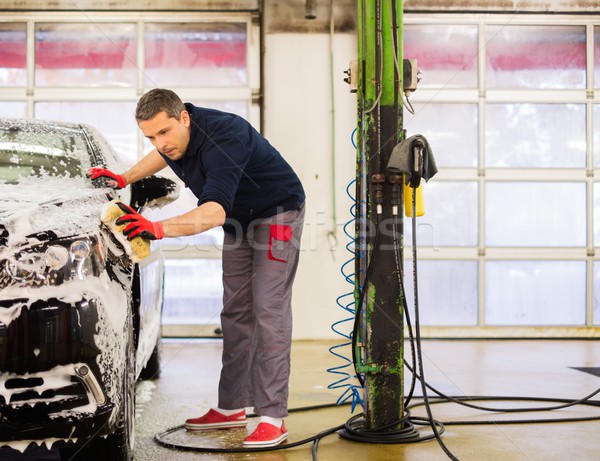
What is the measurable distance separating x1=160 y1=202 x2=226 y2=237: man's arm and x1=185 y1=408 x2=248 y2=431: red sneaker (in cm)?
132

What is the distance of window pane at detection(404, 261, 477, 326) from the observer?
7398 mm

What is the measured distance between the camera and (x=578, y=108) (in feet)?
24.7

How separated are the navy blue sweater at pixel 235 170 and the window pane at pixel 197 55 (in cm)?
409

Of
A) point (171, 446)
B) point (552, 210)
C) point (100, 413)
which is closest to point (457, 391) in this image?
point (171, 446)

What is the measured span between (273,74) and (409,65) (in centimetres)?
370

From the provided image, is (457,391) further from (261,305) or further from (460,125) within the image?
(460,125)

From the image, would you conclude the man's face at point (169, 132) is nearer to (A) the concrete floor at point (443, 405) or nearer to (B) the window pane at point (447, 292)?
(A) the concrete floor at point (443, 405)

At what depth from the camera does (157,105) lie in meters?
3.02

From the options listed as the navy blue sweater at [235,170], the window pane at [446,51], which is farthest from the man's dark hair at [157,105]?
the window pane at [446,51]

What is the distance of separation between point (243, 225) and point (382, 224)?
24.3 inches

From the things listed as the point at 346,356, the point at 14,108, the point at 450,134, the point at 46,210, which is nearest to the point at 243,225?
the point at 46,210

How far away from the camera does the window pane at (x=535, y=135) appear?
296 inches

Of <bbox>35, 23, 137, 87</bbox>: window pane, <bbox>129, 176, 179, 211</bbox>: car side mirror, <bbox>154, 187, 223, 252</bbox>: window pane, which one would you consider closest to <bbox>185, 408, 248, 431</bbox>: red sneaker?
<bbox>129, 176, 179, 211</bbox>: car side mirror

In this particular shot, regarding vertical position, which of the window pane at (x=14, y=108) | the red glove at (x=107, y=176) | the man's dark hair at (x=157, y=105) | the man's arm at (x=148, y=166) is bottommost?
the red glove at (x=107, y=176)
